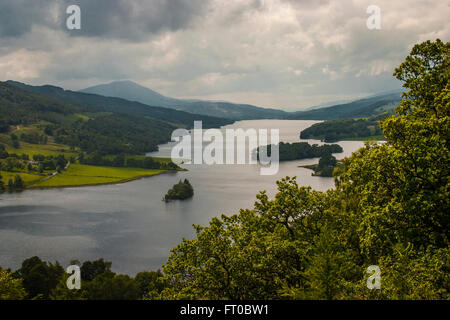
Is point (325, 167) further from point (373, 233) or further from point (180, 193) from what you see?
point (373, 233)

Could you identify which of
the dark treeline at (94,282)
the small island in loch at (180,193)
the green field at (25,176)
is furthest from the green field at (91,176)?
the dark treeline at (94,282)

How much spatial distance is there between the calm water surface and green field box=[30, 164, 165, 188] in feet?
23.4

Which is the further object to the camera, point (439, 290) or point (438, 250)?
point (438, 250)

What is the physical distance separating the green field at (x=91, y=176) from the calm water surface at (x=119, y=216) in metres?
7.14

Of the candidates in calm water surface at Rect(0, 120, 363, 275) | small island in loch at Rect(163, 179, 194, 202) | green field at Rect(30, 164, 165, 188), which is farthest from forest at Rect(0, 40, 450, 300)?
green field at Rect(30, 164, 165, 188)

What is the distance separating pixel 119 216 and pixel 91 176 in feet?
197

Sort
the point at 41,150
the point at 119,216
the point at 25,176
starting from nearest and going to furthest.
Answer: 1. the point at 119,216
2. the point at 25,176
3. the point at 41,150

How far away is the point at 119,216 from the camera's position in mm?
87125

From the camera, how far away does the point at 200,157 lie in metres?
176

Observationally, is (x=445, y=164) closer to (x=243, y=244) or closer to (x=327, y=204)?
(x=327, y=204)

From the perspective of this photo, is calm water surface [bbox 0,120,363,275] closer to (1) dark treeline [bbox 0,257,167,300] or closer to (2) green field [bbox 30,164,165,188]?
(2) green field [bbox 30,164,165,188]
